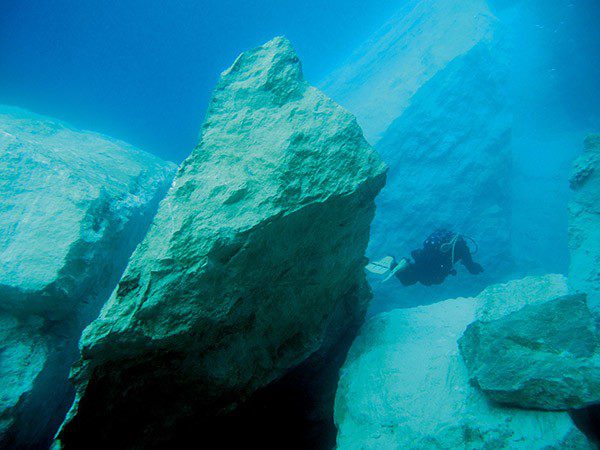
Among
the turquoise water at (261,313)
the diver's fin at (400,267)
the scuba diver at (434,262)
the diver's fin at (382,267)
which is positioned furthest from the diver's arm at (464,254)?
the diver's fin at (382,267)

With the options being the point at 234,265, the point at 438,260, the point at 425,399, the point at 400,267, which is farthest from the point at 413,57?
the point at 234,265

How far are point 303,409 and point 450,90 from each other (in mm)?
14478

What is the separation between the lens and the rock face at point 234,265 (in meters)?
1.84

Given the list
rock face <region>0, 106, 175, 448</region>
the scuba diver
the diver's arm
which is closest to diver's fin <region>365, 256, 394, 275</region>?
the scuba diver

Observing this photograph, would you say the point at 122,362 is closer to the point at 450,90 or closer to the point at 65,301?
the point at 65,301

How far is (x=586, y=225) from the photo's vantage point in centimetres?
453

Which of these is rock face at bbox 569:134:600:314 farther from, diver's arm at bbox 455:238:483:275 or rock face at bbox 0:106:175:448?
rock face at bbox 0:106:175:448

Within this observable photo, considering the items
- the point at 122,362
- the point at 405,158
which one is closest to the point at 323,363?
the point at 122,362

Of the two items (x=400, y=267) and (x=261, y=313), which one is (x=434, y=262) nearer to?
(x=400, y=267)

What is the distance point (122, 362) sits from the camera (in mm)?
1859

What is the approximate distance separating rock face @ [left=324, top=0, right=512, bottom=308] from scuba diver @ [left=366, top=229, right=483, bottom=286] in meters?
6.37

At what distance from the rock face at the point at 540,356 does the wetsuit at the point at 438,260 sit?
343 centimetres

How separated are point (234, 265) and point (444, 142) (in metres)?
13.8

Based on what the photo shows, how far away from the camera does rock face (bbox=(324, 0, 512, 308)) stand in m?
12.6
